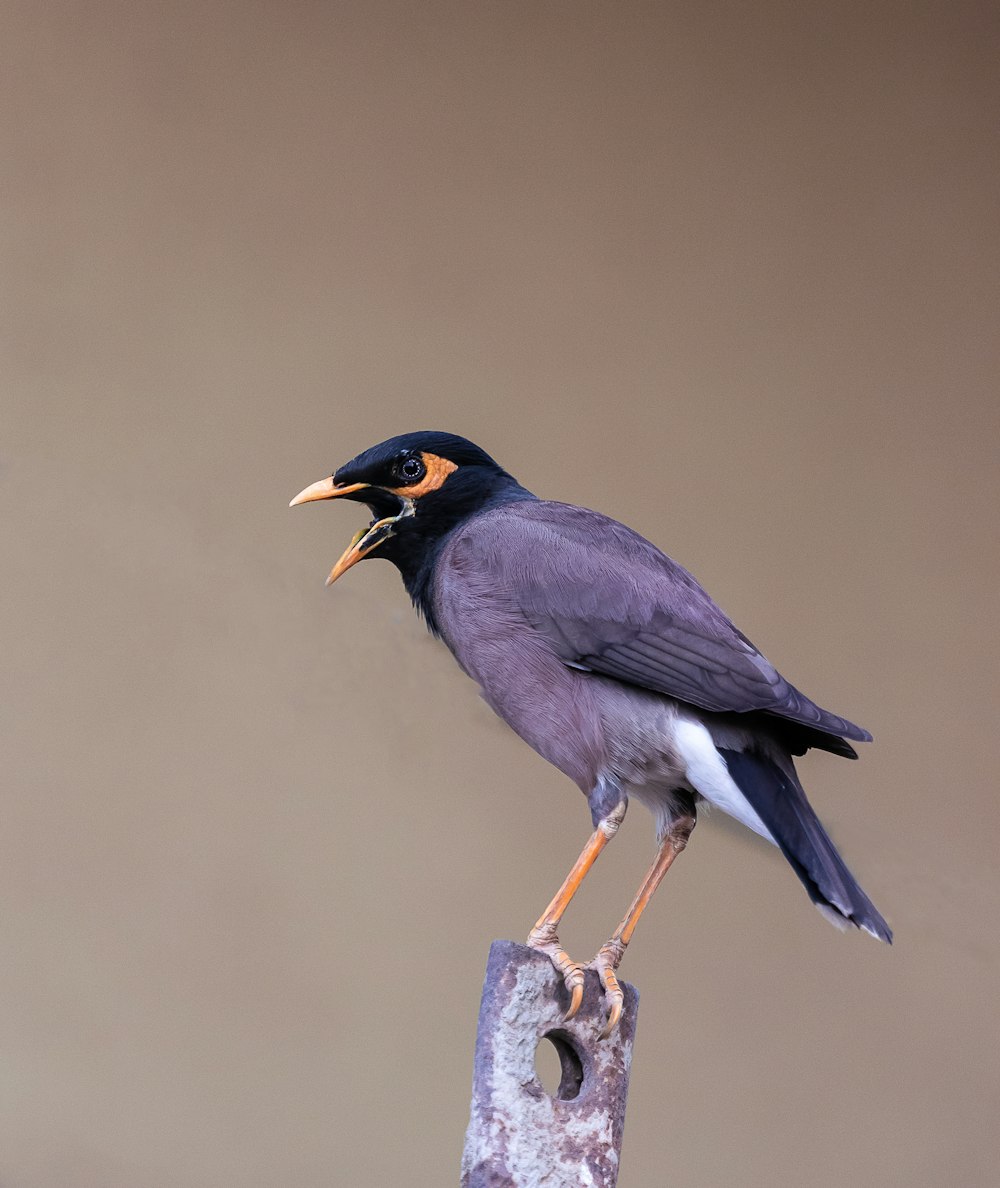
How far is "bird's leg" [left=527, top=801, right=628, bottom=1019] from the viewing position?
1585 millimetres

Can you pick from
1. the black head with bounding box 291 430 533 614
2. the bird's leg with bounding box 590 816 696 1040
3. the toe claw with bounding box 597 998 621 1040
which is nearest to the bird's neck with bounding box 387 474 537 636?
the black head with bounding box 291 430 533 614

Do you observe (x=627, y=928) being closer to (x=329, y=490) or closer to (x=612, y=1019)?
(x=612, y=1019)

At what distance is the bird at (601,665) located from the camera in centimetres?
162

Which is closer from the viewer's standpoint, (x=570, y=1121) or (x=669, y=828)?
(x=570, y=1121)

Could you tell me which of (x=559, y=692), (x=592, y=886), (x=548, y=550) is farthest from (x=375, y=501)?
(x=592, y=886)

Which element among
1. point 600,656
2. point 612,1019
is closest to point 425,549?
point 600,656

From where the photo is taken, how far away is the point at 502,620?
5.66ft

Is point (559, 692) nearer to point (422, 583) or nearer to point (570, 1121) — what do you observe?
point (422, 583)

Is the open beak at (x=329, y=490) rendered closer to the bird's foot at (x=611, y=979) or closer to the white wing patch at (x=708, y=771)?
the white wing patch at (x=708, y=771)

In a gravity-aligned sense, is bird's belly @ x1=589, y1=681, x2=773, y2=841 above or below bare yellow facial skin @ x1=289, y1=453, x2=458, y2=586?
below

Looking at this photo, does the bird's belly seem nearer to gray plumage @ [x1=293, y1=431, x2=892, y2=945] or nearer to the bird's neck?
gray plumage @ [x1=293, y1=431, x2=892, y2=945]

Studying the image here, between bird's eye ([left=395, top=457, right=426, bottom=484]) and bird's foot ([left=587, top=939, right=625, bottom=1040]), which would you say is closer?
bird's foot ([left=587, top=939, right=625, bottom=1040])

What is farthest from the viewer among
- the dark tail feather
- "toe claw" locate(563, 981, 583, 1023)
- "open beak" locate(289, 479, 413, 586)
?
"open beak" locate(289, 479, 413, 586)

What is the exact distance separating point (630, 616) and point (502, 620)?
153mm
